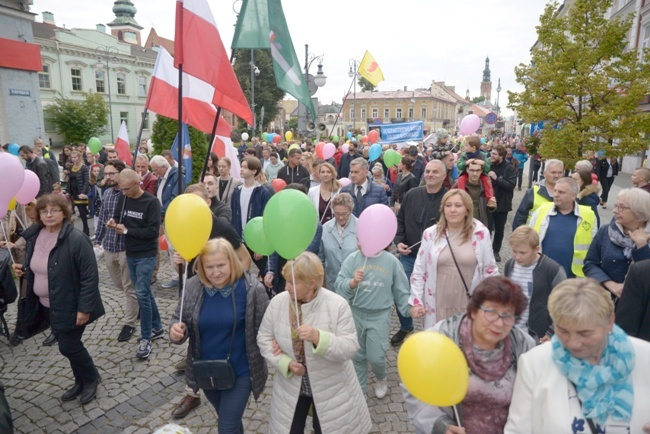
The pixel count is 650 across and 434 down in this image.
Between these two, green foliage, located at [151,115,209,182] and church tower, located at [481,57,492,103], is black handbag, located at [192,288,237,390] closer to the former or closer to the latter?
green foliage, located at [151,115,209,182]

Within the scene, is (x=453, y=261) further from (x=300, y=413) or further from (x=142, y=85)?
(x=142, y=85)

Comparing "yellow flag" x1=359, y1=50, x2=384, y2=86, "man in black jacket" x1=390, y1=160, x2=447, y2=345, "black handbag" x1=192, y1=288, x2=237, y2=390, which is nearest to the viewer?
"black handbag" x1=192, y1=288, x2=237, y2=390

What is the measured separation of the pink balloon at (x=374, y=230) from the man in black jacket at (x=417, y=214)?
38.1 inches

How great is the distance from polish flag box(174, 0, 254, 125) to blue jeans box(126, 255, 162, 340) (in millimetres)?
1951

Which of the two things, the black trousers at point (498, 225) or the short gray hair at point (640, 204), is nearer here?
the short gray hair at point (640, 204)

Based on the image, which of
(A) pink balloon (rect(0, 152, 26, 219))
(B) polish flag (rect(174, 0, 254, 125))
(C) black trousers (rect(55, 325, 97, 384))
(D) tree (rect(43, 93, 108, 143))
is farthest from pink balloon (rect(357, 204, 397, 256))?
(D) tree (rect(43, 93, 108, 143))

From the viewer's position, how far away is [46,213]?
3.55 meters

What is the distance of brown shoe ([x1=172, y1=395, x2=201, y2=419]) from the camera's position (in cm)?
356

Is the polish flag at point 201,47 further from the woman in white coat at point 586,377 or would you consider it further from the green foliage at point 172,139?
the green foliage at point 172,139

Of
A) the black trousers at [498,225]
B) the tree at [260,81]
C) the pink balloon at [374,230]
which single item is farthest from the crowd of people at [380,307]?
the tree at [260,81]

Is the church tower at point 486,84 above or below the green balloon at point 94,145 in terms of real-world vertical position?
above

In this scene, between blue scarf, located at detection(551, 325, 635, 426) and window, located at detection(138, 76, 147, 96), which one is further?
window, located at detection(138, 76, 147, 96)

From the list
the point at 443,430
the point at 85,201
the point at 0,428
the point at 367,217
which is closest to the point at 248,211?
the point at 367,217

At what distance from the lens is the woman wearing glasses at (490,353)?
188cm
